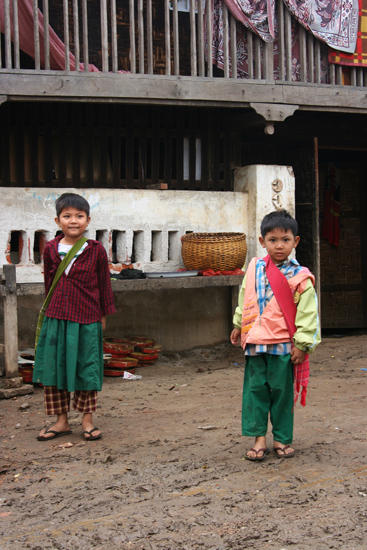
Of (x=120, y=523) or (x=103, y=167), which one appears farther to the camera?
(x=103, y=167)

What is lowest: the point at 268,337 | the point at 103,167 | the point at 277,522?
the point at 277,522

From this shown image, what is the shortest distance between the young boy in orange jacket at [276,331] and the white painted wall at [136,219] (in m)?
3.40

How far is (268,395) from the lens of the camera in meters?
3.72

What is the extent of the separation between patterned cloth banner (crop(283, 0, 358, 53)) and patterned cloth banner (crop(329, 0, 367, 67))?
78mm

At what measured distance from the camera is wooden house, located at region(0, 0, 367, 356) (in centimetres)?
631

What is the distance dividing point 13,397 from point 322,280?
6114 mm

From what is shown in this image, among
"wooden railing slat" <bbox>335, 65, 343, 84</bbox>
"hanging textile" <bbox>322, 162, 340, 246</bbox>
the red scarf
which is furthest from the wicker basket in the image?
"hanging textile" <bbox>322, 162, 340, 246</bbox>

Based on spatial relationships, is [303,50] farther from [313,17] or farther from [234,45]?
[234,45]

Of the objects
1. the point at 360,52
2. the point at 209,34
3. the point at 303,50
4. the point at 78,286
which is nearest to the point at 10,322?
the point at 78,286

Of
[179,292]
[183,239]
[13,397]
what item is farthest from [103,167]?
[13,397]

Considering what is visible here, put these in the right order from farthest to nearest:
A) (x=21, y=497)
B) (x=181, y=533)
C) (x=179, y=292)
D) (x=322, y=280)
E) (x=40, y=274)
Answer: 1. (x=322, y=280)
2. (x=179, y=292)
3. (x=40, y=274)
4. (x=21, y=497)
5. (x=181, y=533)

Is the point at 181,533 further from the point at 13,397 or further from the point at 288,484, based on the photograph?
the point at 13,397

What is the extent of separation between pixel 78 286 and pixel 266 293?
1.24 metres

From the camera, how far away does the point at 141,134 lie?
7.33 meters
